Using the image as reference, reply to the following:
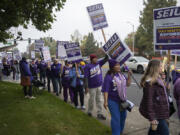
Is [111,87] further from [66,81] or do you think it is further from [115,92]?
[66,81]

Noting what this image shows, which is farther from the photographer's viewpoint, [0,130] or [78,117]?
[78,117]

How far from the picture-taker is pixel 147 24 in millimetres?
47719

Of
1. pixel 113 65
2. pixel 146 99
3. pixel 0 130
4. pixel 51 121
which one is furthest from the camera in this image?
pixel 51 121

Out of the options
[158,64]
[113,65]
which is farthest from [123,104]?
[158,64]

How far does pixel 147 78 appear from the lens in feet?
10.1

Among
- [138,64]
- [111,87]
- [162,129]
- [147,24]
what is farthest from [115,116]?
[147,24]

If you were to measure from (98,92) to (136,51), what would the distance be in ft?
162

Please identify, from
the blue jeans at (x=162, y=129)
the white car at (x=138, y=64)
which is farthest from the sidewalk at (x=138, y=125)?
the white car at (x=138, y=64)

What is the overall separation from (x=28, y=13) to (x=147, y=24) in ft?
142

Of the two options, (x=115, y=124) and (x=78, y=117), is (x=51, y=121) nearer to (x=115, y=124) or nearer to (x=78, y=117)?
(x=78, y=117)

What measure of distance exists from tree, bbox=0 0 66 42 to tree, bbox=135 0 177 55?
4211 cm

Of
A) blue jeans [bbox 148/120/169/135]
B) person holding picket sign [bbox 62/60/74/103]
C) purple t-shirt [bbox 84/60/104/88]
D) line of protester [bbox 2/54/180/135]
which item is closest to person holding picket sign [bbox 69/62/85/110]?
line of protester [bbox 2/54/180/135]

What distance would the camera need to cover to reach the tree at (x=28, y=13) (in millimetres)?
7527

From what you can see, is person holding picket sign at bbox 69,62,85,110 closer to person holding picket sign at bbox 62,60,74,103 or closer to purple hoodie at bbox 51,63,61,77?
person holding picket sign at bbox 62,60,74,103
